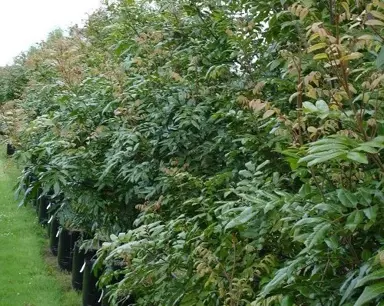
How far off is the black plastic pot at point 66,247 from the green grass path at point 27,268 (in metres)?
0.10

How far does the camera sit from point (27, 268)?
5.86 meters

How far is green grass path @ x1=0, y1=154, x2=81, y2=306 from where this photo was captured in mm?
5023

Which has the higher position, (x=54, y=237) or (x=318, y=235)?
(x=318, y=235)

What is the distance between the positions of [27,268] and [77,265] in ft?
3.64

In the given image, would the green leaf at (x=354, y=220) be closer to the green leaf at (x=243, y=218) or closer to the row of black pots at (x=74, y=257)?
the green leaf at (x=243, y=218)

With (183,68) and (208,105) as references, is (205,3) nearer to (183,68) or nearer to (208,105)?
(183,68)

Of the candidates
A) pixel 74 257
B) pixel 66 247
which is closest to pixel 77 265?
pixel 74 257

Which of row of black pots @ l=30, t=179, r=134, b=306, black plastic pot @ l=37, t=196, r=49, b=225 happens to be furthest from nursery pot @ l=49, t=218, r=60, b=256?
black plastic pot @ l=37, t=196, r=49, b=225

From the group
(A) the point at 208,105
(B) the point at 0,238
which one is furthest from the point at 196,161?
(B) the point at 0,238

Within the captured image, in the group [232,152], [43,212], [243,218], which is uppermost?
[243,218]

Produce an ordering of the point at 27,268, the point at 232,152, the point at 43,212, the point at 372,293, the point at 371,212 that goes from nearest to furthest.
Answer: the point at 372,293
the point at 371,212
the point at 232,152
the point at 27,268
the point at 43,212

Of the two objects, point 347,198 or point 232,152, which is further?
point 232,152

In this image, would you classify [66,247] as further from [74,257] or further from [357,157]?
[357,157]

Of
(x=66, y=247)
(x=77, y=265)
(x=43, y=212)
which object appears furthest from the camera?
(x=43, y=212)
